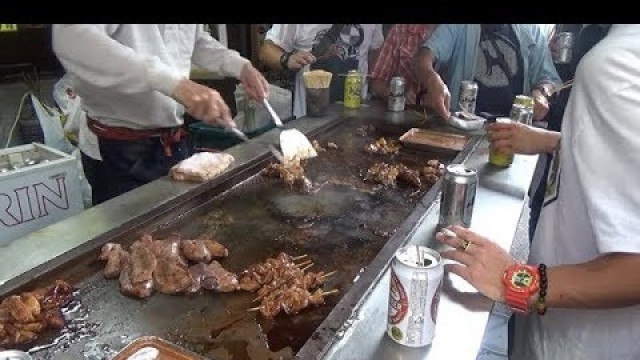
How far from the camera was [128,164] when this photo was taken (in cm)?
308

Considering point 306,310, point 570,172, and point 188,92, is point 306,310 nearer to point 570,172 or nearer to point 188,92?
point 570,172

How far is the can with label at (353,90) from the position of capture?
14.2 ft

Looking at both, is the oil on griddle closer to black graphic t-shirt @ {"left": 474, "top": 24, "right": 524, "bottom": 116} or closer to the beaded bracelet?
the beaded bracelet

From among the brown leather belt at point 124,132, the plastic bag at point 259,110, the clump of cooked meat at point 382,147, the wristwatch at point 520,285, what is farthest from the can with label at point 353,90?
the wristwatch at point 520,285

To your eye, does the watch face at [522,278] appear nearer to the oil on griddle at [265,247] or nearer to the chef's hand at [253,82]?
the oil on griddle at [265,247]

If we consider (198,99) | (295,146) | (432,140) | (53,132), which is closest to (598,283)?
(198,99)

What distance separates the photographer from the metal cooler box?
3098 millimetres

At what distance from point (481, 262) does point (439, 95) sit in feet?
8.44

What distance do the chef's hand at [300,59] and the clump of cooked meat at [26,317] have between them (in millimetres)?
3453

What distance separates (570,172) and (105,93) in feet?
8.34

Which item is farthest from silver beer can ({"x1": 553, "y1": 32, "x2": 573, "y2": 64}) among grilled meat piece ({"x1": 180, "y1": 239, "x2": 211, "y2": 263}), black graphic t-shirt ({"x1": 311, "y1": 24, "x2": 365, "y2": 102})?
grilled meat piece ({"x1": 180, "y1": 239, "x2": 211, "y2": 263})

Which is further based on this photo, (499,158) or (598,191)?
(499,158)

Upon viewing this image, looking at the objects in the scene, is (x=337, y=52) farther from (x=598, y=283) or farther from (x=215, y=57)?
(x=598, y=283)

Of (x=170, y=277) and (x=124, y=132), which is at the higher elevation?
(x=124, y=132)
